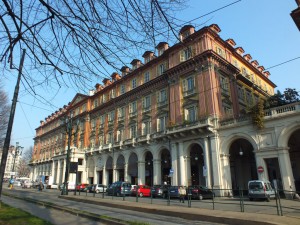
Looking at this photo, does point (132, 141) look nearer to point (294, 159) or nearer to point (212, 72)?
point (212, 72)

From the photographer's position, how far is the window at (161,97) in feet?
119

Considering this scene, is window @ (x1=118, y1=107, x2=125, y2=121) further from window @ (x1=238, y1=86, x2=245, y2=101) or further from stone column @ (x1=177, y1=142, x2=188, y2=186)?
window @ (x1=238, y1=86, x2=245, y2=101)

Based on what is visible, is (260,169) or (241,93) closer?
(260,169)

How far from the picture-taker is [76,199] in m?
22.1

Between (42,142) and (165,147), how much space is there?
57396 mm

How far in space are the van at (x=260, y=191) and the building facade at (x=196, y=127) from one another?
1.85 metres

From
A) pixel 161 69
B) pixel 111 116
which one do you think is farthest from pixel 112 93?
pixel 161 69

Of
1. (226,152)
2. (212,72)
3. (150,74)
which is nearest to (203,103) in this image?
(212,72)

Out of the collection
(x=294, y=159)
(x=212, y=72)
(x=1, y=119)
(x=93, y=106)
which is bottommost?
(x=294, y=159)

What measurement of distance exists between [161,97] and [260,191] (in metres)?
19.6

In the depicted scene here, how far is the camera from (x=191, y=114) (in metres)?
31.7

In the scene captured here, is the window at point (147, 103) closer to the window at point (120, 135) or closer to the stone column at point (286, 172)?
the window at point (120, 135)

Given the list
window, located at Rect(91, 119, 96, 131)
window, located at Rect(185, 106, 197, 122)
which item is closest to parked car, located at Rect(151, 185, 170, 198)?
window, located at Rect(185, 106, 197, 122)

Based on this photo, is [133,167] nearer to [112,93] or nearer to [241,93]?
[112,93]
